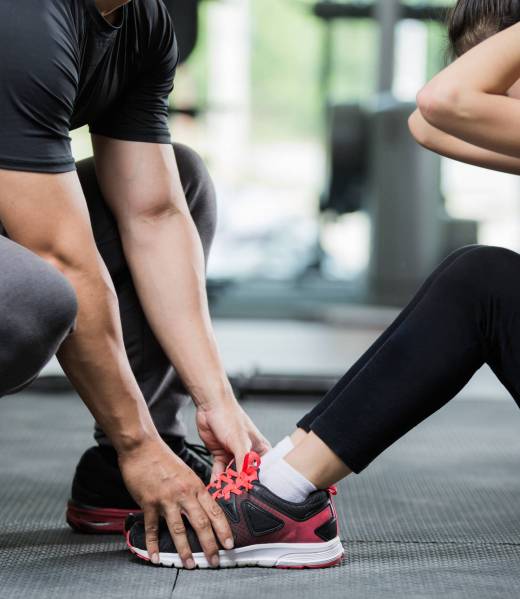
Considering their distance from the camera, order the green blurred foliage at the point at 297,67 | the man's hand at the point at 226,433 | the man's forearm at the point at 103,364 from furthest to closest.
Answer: the green blurred foliage at the point at 297,67 → the man's hand at the point at 226,433 → the man's forearm at the point at 103,364

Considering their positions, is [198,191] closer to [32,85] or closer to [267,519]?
[32,85]

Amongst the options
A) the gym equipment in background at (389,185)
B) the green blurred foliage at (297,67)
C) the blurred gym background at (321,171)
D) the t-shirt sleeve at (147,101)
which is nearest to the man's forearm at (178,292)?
the t-shirt sleeve at (147,101)

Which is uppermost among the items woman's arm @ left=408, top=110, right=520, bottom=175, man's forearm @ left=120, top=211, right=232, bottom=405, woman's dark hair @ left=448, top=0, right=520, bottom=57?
woman's dark hair @ left=448, top=0, right=520, bottom=57

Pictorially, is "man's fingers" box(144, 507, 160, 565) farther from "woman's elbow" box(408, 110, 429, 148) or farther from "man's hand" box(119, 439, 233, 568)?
"woman's elbow" box(408, 110, 429, 148)

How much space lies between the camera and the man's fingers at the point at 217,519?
1.02 m

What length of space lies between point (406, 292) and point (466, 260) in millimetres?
4225

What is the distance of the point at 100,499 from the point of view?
1.22 m

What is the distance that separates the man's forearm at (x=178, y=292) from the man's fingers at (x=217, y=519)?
0.15 meters

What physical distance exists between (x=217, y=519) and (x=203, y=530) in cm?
2

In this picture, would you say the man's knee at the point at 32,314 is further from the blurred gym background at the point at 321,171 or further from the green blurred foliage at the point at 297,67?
the green blurred foliage at the point at 297,67

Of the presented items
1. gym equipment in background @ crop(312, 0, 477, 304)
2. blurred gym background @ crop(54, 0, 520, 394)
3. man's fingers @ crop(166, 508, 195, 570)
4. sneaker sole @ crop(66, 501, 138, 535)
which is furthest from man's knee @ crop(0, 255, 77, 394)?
gym equipment in background @ crop(312, 0, 477, 304)

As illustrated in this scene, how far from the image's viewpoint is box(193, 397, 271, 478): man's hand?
3.66ft

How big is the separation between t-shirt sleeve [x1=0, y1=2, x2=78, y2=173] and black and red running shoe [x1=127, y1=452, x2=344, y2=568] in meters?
0.41

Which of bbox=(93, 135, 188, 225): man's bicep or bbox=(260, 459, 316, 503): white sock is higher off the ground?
bbox=(93, 135, 188, 225): man's bicep
